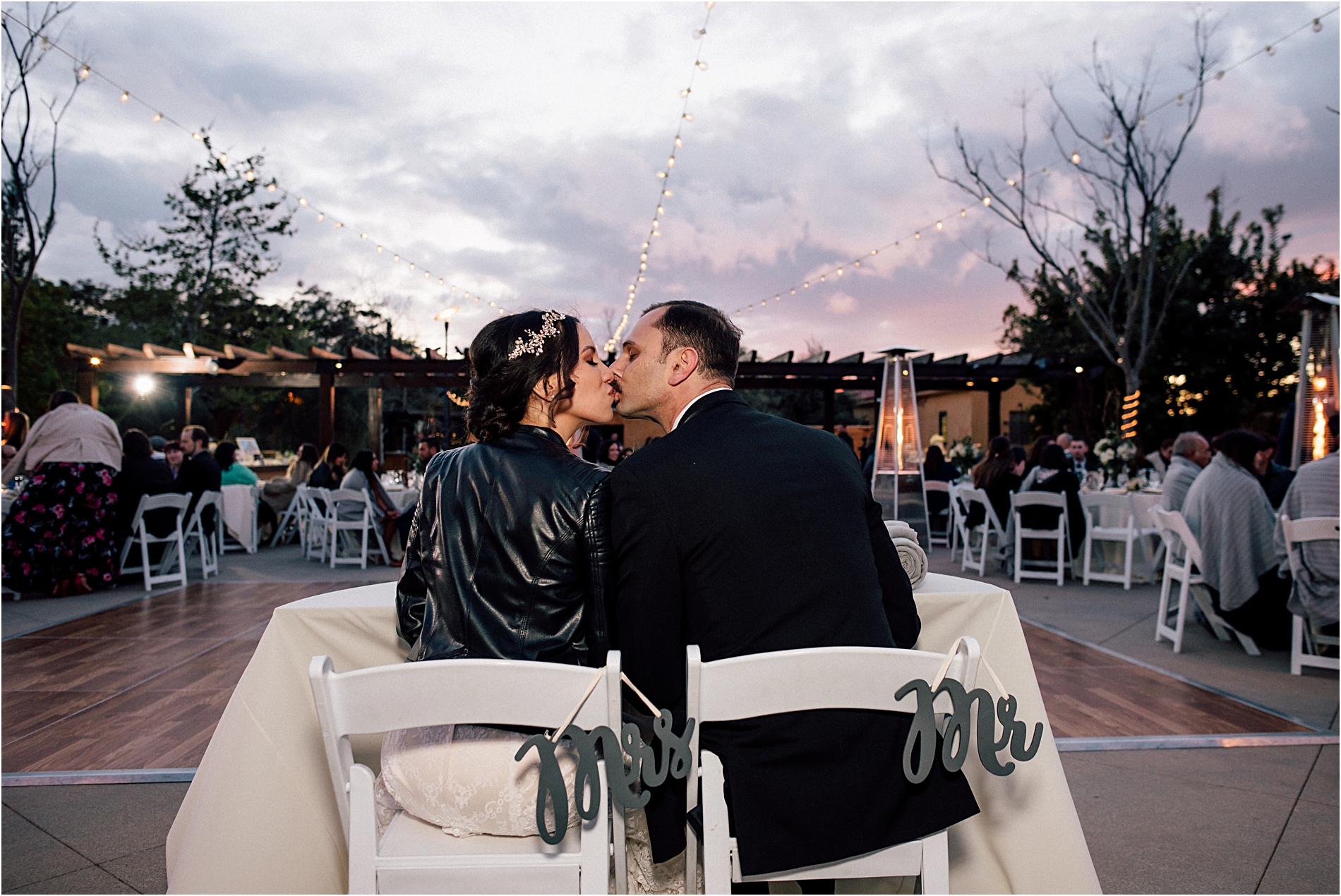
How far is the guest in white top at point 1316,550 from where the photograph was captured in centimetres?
353

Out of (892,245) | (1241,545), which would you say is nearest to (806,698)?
(1241,545)

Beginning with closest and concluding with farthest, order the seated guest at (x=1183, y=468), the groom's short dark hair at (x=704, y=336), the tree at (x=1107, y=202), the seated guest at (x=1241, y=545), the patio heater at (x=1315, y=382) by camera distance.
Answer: the groom's short dark hair at (x=704, y=336)
the seated guest at (x=1241, y=545)
the seated guest at (x=1183, y=468)
the patio heater at (x=1315, y=382)
the tree at (x=1107, y=202)

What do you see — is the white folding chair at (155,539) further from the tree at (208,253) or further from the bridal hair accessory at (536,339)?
the tree at (208,253)

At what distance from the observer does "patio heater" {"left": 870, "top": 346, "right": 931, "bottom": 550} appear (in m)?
8.12

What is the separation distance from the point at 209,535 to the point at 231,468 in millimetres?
1603

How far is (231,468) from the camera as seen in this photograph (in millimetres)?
8750

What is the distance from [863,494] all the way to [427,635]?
2.50 feet

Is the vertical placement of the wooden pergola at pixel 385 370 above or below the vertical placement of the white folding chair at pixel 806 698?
above

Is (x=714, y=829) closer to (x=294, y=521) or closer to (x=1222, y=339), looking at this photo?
(x=294, y=521)

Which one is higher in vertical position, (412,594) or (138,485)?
(412,594)

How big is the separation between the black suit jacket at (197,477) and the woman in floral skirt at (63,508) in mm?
665

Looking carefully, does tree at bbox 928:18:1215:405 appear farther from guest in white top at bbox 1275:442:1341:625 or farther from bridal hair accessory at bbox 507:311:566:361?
bridal hair accessory at bbox 507:311:566:361

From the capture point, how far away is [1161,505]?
5297 millimetres

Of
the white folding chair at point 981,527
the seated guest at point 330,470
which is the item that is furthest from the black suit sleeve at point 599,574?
the seated guest at point 330,470
